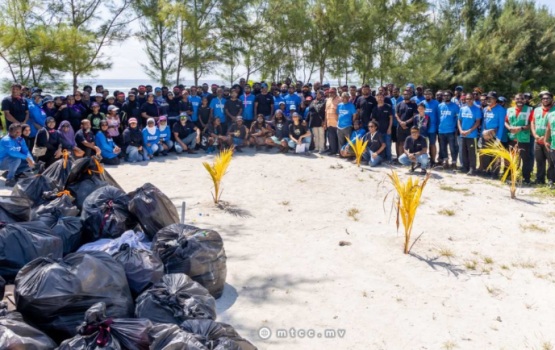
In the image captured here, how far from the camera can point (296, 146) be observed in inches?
481

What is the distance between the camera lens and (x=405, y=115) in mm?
10773

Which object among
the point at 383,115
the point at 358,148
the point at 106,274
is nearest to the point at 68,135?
the point at 358,148

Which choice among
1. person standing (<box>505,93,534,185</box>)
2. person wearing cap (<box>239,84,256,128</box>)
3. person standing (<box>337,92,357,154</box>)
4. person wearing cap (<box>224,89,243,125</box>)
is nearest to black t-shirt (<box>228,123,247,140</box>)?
person wearing cap (<box>224,89,243,125</box>)

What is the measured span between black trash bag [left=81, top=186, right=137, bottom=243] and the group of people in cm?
455

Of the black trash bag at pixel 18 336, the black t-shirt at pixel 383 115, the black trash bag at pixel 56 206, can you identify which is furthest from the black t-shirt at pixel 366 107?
A: the black trash bag at pixel 18 336

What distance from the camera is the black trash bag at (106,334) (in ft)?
8.81

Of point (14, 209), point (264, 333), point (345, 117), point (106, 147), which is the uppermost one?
point (345, 117)

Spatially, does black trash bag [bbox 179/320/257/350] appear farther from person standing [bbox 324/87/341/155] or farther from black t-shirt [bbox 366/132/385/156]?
person standing [bbox 324/87/341/155]

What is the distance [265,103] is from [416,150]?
4.63m

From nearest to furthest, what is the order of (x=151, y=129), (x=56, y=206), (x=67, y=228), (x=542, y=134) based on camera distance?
(x=67, y=228) < (x=56, y=206) < (x=542, y=134) < (x=151, y=129)

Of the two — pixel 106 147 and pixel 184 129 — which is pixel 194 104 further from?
pixel 106 147

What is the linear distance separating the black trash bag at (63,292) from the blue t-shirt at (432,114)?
8787 millimetres

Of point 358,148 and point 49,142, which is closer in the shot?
point 49,142

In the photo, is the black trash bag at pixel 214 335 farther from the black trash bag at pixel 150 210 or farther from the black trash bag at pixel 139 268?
the black trash bag at pixel 150 210
